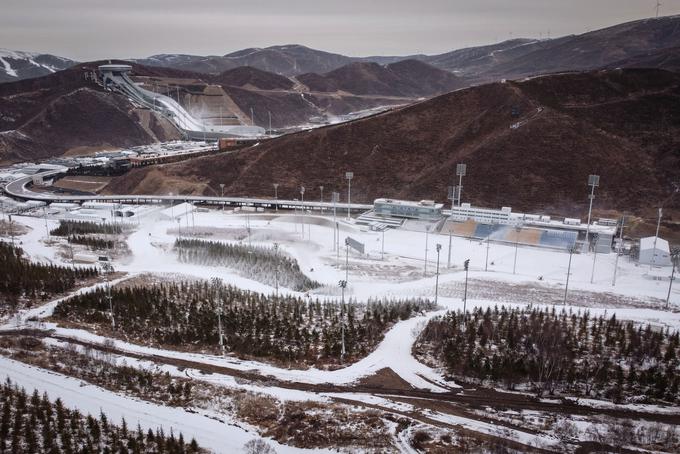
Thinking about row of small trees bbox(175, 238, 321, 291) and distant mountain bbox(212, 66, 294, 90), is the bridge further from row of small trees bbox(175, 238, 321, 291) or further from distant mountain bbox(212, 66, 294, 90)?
distant mountain bbox(212, 66, 294, 90)

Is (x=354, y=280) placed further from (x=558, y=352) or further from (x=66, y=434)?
(x=66, y=434)

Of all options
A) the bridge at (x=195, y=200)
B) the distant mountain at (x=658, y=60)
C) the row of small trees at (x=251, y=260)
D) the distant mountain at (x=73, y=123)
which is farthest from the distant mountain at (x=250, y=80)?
the row of small trees at (x=251, y=260)

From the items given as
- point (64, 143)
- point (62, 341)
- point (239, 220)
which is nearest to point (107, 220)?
point (239, 220)

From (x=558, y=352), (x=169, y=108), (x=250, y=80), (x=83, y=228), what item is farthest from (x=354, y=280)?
(x=250, y=80)

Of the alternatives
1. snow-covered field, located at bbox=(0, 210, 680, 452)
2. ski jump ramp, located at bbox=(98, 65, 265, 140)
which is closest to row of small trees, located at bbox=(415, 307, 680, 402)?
snow-covered field, located at bbox=(0, 210, 680, 452)

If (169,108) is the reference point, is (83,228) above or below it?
below

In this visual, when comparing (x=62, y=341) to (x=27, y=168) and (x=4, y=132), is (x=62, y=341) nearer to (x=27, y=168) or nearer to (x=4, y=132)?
(x=27, y=168)
